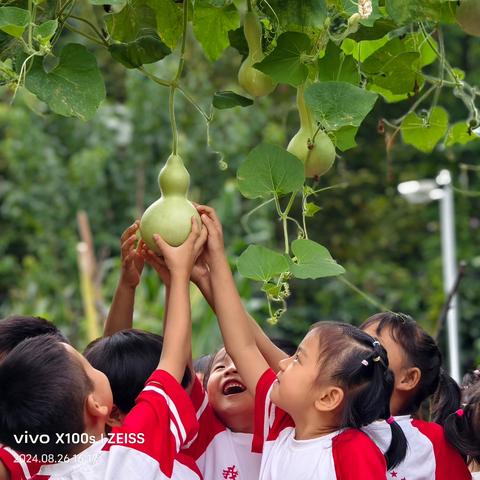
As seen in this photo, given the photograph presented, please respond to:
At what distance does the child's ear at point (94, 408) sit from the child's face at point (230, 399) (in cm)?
31

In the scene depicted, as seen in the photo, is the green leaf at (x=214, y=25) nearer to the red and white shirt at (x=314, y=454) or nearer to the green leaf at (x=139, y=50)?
the green leaf at (x=139, y=50)

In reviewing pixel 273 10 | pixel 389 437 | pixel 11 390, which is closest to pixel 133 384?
pixel 11 390

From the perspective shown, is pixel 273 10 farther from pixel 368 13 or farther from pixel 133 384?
pixel 133 384

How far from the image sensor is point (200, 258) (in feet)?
4.85

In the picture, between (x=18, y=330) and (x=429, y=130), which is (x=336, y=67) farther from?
(x=18, y=330)

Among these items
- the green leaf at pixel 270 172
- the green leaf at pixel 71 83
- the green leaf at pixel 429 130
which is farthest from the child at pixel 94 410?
the green leaf at pixel 429 130

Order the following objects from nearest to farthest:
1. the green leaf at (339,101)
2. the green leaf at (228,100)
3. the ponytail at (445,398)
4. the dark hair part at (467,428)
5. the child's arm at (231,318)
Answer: the green leaf at (339,101), the green leaf at (228,100), the child's arm at (231,318), the dark hair part at (467,428), the ponytail at (445,398)

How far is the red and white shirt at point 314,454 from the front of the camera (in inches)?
Answer: 52.4

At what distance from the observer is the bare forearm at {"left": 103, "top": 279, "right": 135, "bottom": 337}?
175cm

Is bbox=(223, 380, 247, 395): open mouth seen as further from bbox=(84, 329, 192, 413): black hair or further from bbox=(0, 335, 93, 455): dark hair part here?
bbox=(0, 335, 93, 455): dark hair part

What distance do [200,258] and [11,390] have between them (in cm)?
36

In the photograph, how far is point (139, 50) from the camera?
1.28m

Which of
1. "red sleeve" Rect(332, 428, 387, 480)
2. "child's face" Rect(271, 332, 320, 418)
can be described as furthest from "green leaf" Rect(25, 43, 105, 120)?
"red sleeve" Rect(332, 428, 387, 480)

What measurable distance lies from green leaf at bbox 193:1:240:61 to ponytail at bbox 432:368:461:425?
83 centimetres
